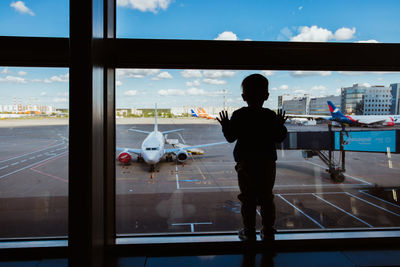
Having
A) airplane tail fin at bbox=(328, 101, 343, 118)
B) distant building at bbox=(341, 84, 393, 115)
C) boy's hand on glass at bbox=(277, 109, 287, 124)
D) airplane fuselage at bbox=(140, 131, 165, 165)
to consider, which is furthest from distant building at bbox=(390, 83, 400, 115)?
airplane fuselage at bbox=(140, 131, 165, 165)

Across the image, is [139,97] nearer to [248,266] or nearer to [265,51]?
[265,51]

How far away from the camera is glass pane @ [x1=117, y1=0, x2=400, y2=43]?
1934 mm

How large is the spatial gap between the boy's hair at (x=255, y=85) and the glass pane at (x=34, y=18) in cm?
145

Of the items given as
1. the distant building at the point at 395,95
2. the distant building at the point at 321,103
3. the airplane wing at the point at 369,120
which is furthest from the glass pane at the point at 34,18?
the airplane wing at the point at 369,120

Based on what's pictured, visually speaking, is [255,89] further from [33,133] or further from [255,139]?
[33,133]

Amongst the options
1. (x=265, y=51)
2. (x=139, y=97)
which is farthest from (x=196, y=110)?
(x=265, y=51)

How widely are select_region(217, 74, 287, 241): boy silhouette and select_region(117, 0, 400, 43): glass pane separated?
1.80ft

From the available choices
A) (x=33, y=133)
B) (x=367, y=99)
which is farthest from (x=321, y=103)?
(x=33, y=133)

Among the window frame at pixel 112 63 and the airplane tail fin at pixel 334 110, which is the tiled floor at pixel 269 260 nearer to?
the window frame at pixel 112 63

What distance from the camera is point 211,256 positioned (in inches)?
79.6

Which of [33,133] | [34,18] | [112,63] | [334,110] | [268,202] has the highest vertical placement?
[34,18]

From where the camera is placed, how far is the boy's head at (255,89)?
1.69 metres

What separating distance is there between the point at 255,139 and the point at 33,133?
2815mm

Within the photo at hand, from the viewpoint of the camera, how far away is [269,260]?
6.38 feet
